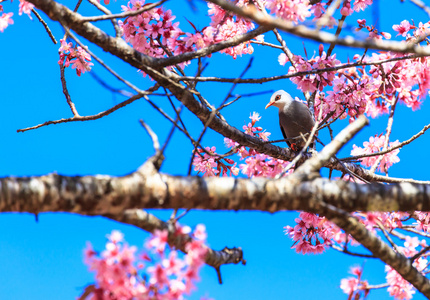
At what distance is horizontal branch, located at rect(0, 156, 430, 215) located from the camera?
220 cm

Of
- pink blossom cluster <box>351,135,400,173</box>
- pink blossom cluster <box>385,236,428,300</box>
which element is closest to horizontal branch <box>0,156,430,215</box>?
pink blossom cluster <box>385,236,428,300</box>

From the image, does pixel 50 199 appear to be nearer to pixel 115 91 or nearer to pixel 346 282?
pixel 115 91

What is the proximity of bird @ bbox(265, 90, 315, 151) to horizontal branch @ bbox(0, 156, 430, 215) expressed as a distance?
381cm

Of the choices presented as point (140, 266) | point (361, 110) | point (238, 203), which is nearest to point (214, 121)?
point (361, 110)

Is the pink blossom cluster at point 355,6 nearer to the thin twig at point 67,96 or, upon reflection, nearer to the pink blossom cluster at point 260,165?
the pink blossom cluster at point 260,165

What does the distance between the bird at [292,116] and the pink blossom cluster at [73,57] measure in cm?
303

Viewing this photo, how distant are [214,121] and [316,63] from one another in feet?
3.67

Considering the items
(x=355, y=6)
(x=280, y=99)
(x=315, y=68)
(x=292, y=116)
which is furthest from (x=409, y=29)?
(x=280, y=99)

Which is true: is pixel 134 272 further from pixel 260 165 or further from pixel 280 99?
pixel 280 99

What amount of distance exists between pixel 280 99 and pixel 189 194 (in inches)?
209

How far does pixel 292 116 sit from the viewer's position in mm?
6977

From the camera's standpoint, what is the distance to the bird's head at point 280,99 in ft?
24.1

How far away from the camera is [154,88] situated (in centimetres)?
341

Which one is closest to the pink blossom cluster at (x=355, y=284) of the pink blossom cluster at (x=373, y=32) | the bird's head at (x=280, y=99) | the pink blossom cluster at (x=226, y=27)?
the pink blossom cluster at (x=226, y=27)
